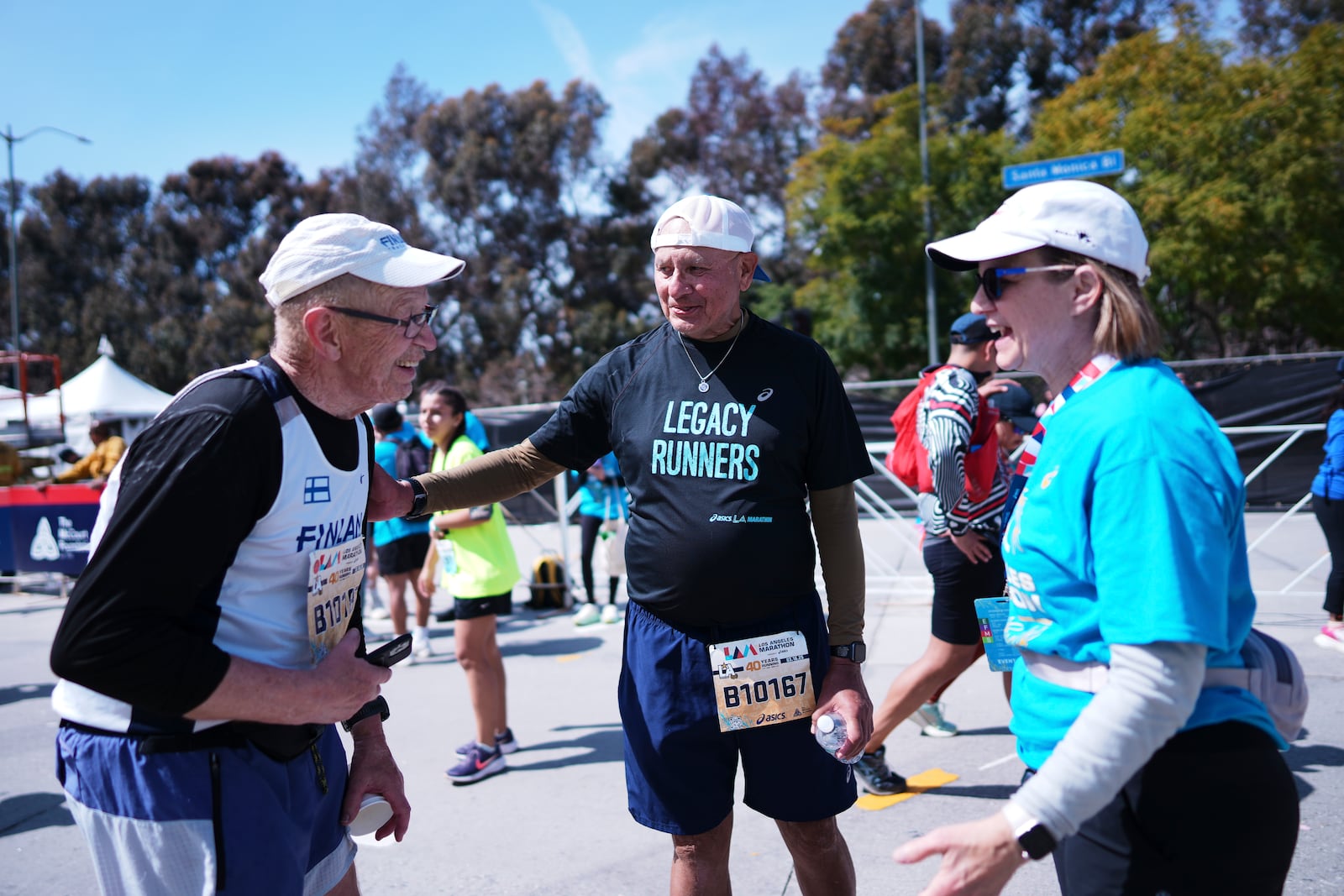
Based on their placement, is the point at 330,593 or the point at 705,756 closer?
the point at 330,593

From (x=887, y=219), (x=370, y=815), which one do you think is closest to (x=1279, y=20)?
(x=887, y=219)

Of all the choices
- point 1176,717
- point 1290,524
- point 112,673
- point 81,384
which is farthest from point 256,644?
point 81,384

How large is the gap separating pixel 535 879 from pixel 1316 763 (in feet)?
11.5

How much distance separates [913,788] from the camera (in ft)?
13.8

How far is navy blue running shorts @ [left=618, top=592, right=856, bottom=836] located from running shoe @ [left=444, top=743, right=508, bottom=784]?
2437mm

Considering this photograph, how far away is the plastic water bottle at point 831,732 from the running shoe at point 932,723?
8.84ft

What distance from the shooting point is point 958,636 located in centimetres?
399

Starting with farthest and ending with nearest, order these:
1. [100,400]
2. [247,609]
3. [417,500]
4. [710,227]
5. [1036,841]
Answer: [100,400]
[417,500]
[710,227]
[247,609]
[1036,841]

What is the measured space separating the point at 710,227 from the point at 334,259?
3.30 ft

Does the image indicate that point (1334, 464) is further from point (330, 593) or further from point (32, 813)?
point (32, 813)

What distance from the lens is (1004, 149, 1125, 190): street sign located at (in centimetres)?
942

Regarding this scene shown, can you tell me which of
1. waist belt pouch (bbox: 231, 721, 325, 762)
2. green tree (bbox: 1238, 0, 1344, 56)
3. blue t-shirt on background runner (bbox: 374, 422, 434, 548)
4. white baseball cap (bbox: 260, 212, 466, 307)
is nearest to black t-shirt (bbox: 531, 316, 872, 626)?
white baseball cap (bbox: 260, 212, 466, 307)

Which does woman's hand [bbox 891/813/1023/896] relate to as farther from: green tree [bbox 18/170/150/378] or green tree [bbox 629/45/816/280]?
green tree [bbox 18/170/150/378]

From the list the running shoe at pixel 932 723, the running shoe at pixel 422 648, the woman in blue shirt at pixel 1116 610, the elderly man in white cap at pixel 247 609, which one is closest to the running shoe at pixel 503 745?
the running shoe at pixel 932 723
